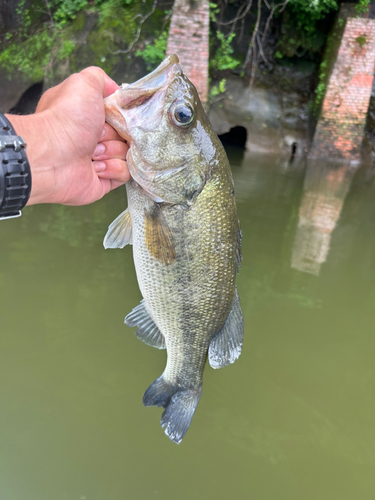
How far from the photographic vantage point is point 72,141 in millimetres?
1481

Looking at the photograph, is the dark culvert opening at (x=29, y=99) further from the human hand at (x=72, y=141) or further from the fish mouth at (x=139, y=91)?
the fish mouth at (x=139, y=91)

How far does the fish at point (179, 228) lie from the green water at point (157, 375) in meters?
0.49

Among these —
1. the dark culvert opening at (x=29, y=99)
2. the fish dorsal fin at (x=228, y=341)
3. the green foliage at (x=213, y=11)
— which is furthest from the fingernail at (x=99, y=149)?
the dark culvert opening at (x=29, y=99)

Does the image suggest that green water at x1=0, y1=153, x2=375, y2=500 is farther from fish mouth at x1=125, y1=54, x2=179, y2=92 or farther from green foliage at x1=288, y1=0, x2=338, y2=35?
green foliage at x1=288, y1=0, x2=338, y2=35

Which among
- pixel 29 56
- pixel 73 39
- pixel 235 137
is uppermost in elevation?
pixel 73 39

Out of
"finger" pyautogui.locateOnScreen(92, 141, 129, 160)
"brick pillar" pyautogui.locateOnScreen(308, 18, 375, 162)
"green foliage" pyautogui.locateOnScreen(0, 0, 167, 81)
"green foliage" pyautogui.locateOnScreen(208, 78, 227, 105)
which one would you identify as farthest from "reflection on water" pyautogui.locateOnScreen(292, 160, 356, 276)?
"green foliage" pyautogui.locateOnScreen(0, 0, 167, 81)

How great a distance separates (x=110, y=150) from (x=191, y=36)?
733 cm

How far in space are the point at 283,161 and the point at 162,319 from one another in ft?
25.8

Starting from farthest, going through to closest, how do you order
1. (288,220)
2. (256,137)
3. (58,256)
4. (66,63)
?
(256,137), (66,63), (288,220), (58,256)

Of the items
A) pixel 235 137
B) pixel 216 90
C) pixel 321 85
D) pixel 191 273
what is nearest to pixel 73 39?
pixel 216 90

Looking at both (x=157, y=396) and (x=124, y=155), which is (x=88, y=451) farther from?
(x=124, y=155)

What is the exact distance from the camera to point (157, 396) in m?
1.78

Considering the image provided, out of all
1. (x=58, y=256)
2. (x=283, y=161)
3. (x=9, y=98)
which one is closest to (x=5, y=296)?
(x=58, y=256)

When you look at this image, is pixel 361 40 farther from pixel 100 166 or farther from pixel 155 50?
pixel 100 166
